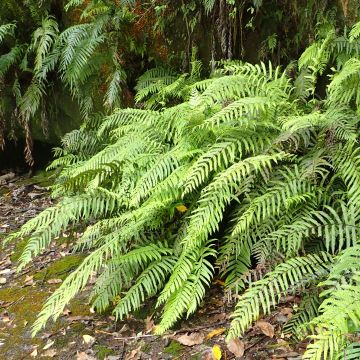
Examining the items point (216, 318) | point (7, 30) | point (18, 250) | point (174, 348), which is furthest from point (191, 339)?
point (7, 30)

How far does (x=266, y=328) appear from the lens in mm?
2902

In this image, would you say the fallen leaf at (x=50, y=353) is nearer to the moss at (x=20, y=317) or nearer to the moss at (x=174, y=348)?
the moss at (x=20, y=317)

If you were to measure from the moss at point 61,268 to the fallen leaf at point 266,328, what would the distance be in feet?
6.54

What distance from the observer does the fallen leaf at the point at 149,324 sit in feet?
10.7

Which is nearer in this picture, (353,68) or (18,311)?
(353,68)

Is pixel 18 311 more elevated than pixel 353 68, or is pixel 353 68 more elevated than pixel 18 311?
pixel 353 68

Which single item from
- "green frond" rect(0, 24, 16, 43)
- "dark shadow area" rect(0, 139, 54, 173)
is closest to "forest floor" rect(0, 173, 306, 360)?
"dark shadow area" rect(0, 139, 54, 173)

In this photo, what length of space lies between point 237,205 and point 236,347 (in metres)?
1.04

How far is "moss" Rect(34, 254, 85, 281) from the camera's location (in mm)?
4230

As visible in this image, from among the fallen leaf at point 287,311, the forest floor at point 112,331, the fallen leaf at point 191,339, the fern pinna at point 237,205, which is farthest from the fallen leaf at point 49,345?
the fallen leaf at point 287,311

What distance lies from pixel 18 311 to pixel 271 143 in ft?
8.23

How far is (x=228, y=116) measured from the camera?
329cm

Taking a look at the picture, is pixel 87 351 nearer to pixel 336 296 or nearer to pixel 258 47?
pixel 336 296

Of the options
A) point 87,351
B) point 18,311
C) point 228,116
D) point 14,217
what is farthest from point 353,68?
point 14,217
